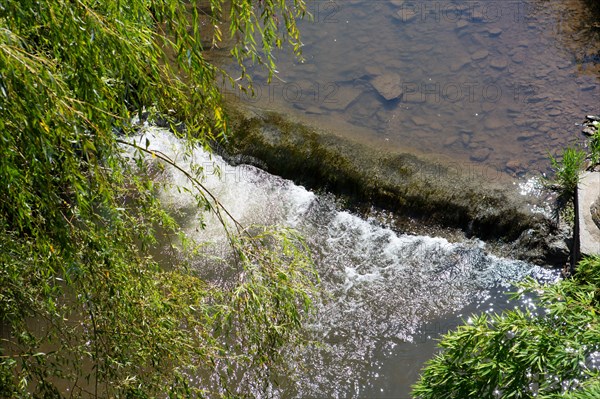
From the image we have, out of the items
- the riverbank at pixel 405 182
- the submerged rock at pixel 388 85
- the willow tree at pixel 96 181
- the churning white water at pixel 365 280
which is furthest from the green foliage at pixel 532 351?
the submerged rock at pixel 388 85

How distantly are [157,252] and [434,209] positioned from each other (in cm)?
290

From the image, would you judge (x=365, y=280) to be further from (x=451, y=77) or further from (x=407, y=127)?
(x=451, y=77)

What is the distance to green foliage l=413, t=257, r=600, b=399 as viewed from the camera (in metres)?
3.55

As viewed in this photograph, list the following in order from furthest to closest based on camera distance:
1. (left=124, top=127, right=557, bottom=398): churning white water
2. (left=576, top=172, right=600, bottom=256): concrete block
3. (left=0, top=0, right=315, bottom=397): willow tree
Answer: (left=576, top=172, right=600, bottom=256): concrete block → (left=124, top=127, right=557, bottom=398): churning white water → (left=0, top=0, right=315, bottom=397): willow tree

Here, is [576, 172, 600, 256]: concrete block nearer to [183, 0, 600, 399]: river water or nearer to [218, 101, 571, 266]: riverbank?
[218, 101, 571, 266]: riverbank

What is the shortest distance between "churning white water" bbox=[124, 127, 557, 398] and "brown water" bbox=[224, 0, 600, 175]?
1.34m

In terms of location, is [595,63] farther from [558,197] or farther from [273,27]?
[273,27]

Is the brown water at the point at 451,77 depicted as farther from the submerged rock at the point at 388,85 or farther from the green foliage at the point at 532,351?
the green foliage at the point at 532,351

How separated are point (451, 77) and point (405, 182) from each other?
7.95 feet

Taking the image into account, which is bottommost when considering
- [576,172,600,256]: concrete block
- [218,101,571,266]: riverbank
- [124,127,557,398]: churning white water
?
[124,127,557,398]: churning white water

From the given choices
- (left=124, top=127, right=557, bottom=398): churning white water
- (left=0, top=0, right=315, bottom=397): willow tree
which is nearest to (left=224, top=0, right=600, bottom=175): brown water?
(left=124, top=127, right=557, bottom=398): churning white water

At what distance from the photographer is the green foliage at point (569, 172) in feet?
22.2

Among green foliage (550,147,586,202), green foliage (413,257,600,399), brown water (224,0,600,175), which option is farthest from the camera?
brown water (224,0,600,175)

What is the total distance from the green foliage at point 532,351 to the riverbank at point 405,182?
2.45 metres
